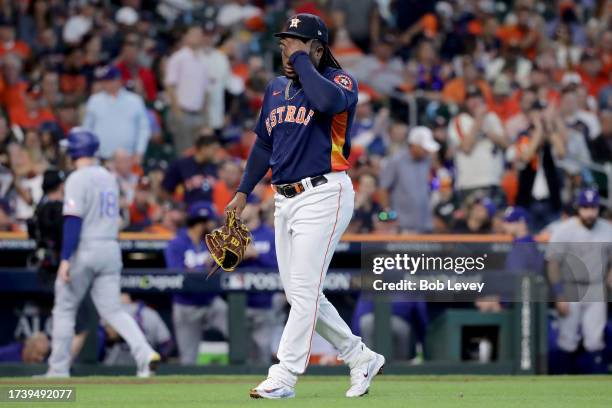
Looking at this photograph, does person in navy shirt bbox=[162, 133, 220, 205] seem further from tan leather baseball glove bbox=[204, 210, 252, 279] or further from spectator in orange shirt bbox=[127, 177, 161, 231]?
tan leather baseball glove bbox=[204, 210, 252, 279]

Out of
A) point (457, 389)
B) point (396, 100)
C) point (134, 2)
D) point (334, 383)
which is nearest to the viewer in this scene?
point (457, 389)

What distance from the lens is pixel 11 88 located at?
16.8 m

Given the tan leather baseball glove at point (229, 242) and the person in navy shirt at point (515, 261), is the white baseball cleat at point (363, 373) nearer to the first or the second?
the tan leather baseball glove at point (229, 242)

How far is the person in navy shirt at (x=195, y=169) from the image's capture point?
48.7 ft

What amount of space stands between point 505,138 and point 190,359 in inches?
221

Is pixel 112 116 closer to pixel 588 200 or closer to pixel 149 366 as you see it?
pixel 149 366

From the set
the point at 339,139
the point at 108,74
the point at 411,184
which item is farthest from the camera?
the point at 108,74

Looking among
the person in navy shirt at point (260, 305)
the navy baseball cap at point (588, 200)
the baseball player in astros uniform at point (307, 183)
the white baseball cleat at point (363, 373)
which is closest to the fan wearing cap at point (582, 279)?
the navy baseball cap at point (588, 200)

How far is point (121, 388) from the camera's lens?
395 inches

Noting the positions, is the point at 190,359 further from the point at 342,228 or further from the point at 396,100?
the point at 396,100

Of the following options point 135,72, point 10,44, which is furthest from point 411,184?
point 10,44

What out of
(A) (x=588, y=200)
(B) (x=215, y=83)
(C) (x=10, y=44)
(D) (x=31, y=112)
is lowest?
(A) (x=588, y=200)

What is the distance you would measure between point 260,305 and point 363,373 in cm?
451

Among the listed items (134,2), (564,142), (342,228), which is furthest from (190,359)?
(134,2)
